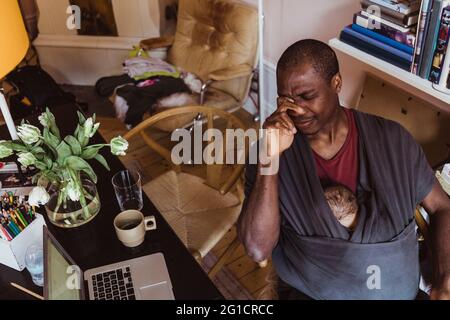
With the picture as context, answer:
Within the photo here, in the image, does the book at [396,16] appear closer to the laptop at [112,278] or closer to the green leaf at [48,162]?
the laptop at [112,278]

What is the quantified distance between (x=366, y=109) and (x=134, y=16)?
1.96 meters

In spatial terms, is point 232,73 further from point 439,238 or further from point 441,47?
point 439,238

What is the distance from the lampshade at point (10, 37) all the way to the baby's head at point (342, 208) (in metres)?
1.00

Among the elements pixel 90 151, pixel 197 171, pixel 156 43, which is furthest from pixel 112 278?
pixel 156 43

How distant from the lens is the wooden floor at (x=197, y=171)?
2086mm

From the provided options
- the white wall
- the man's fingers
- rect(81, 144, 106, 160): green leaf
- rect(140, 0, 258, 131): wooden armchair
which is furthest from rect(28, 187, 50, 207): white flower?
the white wall

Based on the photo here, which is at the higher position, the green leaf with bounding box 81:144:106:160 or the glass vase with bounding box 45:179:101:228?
the green leaf with bounding box 81:144:106:160

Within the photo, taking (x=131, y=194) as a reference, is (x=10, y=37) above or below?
above

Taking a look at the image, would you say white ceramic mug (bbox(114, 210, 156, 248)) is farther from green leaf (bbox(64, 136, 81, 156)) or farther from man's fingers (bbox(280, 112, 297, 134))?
man's fingers (bbox(280, 112, 297, 134))

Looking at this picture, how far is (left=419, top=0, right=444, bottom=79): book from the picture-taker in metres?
1.54

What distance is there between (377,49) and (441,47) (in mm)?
268

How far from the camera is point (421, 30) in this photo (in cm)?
162

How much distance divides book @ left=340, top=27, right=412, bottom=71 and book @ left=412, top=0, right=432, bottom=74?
28mm
